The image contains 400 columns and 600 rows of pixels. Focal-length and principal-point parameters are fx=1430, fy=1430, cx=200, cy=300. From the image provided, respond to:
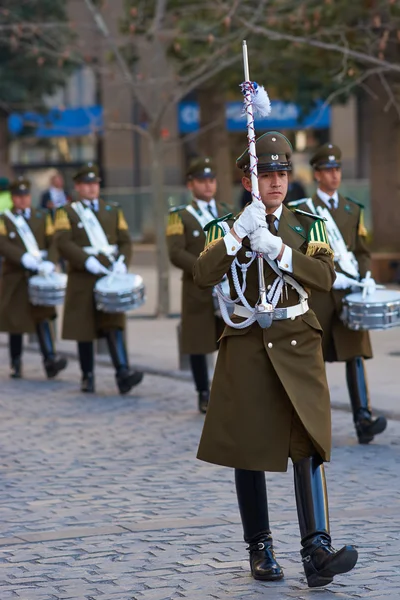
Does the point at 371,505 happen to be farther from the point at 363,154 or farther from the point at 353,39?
the point at 363,154

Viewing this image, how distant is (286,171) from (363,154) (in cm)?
3417

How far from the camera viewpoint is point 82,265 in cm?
1219

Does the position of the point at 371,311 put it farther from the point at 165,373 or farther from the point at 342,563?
the point at 165,373

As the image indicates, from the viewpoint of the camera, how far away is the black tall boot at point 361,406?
31.7ft

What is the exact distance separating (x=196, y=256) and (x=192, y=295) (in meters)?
0.40

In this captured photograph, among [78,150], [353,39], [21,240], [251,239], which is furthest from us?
[78,150]

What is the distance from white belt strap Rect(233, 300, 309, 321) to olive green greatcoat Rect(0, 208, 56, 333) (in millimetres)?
7877

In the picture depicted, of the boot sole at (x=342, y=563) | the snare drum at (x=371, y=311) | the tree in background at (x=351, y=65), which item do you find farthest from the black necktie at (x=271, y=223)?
the tree in background at (x=351, y=65)

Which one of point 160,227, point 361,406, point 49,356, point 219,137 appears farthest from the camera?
point 219,137

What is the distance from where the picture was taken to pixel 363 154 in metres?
39.7

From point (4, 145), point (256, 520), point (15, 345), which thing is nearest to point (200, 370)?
point (15, 345)

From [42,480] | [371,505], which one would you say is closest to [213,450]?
[371,505]

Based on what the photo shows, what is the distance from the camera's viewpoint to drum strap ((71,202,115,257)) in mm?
12141

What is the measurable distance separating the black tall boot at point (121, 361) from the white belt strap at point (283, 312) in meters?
6.25
